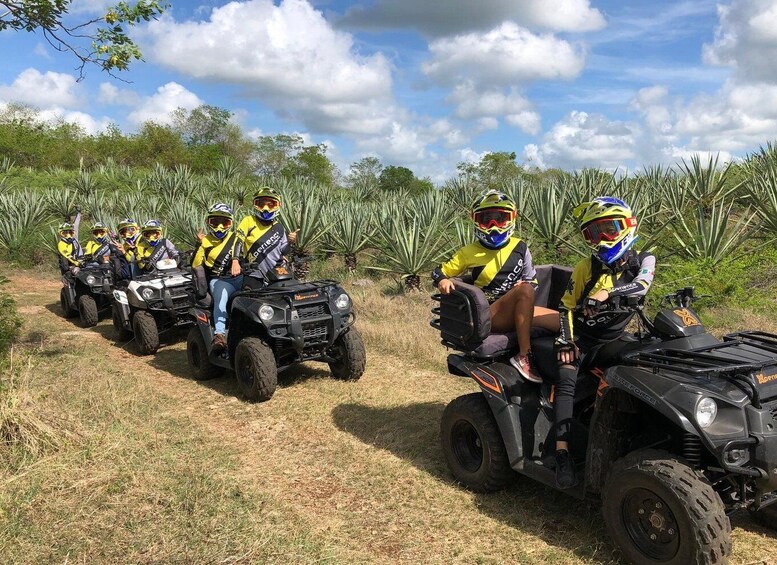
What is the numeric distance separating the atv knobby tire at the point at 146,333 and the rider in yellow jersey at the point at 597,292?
6.56 metres

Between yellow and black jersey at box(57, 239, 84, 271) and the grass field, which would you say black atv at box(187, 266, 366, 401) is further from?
yellow and black jersey at box(57, 239, 84, 271)

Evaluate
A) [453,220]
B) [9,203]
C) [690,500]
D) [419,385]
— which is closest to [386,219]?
[453,220]

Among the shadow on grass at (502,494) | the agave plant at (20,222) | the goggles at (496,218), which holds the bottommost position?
the shadow on grass at (502,494)

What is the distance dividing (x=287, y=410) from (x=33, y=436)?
89.4 inches

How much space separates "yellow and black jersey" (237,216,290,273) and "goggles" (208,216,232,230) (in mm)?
518

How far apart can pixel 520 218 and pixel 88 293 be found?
835 cm

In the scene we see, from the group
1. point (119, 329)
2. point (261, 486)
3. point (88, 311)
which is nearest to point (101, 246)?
point (88, 311)

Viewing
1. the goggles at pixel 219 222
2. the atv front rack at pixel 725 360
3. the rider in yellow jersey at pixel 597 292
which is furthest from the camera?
the goggles at pixel 219 222

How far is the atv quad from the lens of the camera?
8867mm

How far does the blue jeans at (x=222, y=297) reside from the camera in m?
7.05

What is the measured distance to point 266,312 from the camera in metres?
6.36

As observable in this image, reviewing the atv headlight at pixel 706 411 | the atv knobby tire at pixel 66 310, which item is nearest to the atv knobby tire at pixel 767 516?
the atv headlight at pixel 706 411

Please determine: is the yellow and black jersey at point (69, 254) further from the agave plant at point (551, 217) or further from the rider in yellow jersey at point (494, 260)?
the rider in yellow jersey at point (494, 260)

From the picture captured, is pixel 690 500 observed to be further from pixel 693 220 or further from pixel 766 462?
pixel 693 220
